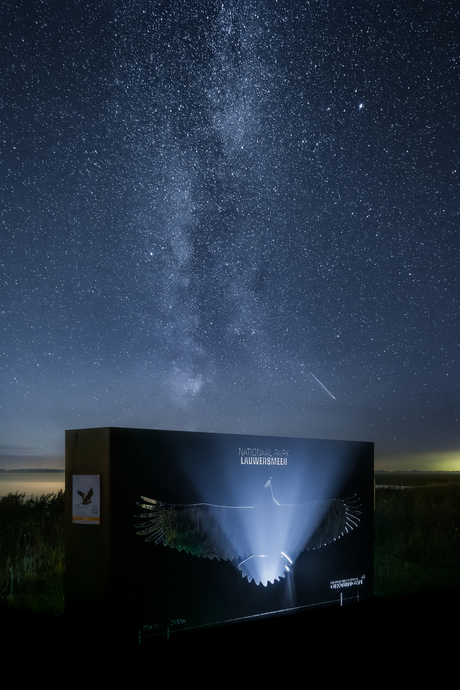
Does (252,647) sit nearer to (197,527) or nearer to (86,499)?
(197,527)

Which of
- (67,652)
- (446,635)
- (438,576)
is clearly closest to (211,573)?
(67,652)

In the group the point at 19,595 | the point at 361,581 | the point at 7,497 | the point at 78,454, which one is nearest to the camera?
the point at 78,454

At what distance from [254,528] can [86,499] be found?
2226 mm

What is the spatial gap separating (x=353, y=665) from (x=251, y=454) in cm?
252

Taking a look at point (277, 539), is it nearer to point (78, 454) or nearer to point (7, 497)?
point (78, 454)

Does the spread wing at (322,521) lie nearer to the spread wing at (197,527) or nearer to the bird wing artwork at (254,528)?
the bird wing artwork at (254,528)

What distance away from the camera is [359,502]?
349 inches

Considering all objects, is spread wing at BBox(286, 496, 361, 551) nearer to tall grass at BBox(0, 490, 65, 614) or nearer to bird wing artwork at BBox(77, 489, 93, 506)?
bird wing artwork at BBox(77, 489, 93, 506)

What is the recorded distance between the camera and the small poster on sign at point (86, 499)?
610 cm

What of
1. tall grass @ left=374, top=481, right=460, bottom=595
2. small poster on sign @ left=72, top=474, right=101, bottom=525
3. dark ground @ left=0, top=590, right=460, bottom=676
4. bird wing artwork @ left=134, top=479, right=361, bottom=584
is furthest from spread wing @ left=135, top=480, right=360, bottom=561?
tall grass @ left=374, top=481, right=460, bottom=595

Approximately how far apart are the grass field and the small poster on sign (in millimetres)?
2130

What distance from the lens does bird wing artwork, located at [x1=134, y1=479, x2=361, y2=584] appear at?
6.44 metres

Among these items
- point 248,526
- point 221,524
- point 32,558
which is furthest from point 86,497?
point 32,558

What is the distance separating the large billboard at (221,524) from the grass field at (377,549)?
1.75 meters
